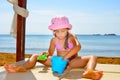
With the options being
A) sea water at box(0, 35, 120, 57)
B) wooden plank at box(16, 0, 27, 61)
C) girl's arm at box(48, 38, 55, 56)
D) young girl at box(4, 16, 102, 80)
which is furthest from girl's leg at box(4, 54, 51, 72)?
sea water at box(0, 35, 120, 57)

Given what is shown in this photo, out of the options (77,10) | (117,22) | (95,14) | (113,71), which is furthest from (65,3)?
(113,71)

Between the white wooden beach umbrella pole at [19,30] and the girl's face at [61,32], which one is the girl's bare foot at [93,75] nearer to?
the girl's face at [61,32]

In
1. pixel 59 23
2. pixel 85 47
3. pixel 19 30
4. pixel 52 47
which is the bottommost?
pixel 85 47

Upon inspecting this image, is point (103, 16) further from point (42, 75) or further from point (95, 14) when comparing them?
point (42, 75)

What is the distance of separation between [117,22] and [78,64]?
10.2 m

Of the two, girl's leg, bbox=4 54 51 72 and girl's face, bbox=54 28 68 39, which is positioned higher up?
girl's face, bbox=54 28 68 39

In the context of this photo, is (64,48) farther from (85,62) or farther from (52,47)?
(85,62)

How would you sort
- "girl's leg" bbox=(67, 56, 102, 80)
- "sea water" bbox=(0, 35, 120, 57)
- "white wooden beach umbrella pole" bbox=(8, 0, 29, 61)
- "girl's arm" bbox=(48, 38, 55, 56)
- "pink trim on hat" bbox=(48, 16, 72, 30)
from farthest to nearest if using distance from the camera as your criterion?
1. "sea water" bbox=(0, 35, 120, 57)
2. "white wooden beach umbrella pole" bbox=(8, 0, 29, 61)
3. "girl's arm" bbox=(48, 38, 55, 56)
4. "pink trim on hat" bbox=(48, 16, 72, 30)
5. "girl's leg" bbox=(67, 56, 102, 80)

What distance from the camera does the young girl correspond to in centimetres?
216

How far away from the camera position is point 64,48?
96.2 inches

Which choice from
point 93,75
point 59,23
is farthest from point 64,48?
point 93,75

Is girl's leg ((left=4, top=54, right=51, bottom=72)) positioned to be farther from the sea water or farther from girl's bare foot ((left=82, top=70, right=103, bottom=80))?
the sea water

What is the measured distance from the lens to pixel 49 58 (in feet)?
7.88

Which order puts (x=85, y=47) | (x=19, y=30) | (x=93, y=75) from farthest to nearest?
1. (x=85, y=47)
2. (x=19, y=30)
3. (x=93, y=75)
